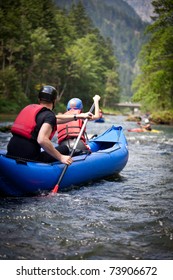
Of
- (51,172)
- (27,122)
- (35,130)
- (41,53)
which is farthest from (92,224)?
(41,53)

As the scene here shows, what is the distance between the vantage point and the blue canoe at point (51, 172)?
11.4 ft

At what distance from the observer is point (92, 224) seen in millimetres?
2832

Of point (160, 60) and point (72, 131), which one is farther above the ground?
point (160, 60)

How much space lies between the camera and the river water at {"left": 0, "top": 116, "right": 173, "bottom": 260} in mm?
2273

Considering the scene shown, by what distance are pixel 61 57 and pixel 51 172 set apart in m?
32.5

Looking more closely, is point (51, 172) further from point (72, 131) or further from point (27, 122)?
point (72, 131)

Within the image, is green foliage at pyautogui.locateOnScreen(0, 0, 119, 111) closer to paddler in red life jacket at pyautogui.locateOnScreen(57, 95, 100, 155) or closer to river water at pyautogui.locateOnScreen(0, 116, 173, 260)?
paddler in red life jacket at pyautogui.locateOnScreen(57, 95, 100, 155)

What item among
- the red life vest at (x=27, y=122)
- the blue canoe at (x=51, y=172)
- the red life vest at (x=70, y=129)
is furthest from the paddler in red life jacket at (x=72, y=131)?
the red life vest at (x=27, y=122)

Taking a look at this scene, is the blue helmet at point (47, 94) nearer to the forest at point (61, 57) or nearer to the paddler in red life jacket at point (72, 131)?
the paddler in red life jacket at point (72, 131)

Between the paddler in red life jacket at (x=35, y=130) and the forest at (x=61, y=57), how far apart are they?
16852mm

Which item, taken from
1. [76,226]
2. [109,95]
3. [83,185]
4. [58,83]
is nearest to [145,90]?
[58,83]

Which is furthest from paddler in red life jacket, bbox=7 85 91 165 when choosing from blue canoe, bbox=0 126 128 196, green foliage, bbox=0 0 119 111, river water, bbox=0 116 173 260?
green foliage, bbox=0 0 119 111

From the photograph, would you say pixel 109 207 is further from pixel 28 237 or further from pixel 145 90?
pixel 145 90

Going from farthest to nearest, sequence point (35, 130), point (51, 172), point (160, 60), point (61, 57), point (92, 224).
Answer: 1. point (61, 57)
2. point (160, 60)
3. point (51, 172)
4. point (35, 130)
5. point (92, 224)
